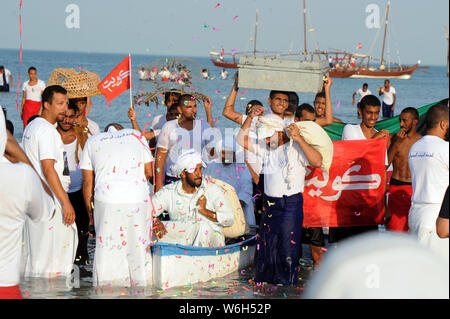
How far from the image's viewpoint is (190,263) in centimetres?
675

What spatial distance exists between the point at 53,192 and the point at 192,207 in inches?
60.7

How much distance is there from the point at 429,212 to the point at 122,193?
2.92 metres

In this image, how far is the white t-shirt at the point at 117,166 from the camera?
6191 mm

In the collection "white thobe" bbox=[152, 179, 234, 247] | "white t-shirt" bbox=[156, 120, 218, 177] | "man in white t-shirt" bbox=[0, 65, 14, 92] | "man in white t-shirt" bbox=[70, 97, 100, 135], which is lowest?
"white thobe" bbox=[152, 179, 234, 247]

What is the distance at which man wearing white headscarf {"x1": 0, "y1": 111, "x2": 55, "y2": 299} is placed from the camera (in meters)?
3.72

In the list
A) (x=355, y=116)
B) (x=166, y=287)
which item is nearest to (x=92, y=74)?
(x=166, y=287)

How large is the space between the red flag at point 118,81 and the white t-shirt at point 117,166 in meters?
1.63

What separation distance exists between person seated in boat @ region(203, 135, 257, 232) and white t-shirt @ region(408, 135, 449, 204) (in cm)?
292

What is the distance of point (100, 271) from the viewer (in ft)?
20.8

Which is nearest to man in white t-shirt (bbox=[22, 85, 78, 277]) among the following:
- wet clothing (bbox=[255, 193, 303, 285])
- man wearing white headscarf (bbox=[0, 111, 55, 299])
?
wet clothing (bbox=[255, 193, 303, 285])

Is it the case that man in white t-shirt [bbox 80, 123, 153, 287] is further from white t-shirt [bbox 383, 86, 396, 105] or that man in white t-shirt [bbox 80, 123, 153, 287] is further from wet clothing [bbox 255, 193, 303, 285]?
white t-shirt [bbox 383, 86, 396, 105]

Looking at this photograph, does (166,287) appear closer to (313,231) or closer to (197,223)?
(197,223)

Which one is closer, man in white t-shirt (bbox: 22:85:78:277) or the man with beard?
man in white t-shirt (bbox: 22:85:78:277)

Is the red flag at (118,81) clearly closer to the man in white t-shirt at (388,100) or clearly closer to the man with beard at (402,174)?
the man with beard at (402,174)
